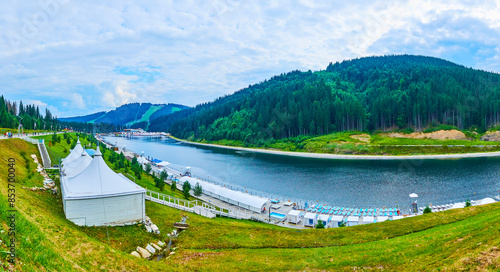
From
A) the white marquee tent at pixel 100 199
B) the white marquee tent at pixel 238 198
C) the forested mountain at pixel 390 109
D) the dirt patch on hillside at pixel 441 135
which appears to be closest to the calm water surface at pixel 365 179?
the white marquee tent at pixel 238 198

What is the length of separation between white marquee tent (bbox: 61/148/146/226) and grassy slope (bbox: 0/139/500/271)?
970 millimetres

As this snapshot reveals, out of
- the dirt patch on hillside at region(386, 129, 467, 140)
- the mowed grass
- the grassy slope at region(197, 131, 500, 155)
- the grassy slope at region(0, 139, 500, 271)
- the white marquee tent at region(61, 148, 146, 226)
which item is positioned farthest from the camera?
the dirt patch on hillside at region(386, 129, 467, 140)

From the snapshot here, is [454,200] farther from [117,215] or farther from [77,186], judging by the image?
[77,186]

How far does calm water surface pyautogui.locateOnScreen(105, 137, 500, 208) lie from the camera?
49.8 metres

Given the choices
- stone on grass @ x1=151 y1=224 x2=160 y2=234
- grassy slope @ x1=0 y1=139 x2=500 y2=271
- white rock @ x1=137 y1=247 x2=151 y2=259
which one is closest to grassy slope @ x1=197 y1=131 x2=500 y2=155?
grassy slope @ x1=0 y1=139 x2=500 y2=271

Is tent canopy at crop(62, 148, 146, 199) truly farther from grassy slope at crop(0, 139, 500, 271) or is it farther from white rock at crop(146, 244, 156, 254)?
white rock at crop(146, 244, 156, 254)

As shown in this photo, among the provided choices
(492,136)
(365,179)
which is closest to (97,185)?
(365,179)

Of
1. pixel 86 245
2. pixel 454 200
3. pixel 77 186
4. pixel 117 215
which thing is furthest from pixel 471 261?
pixel 454 200

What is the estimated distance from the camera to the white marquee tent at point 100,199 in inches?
854

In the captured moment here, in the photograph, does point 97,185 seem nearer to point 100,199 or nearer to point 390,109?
point 100,199

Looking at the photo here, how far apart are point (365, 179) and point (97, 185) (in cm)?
5545

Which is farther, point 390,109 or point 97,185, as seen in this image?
point 390,109

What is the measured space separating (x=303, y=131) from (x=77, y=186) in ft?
406

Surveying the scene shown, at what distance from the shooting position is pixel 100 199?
2245 centimetres
